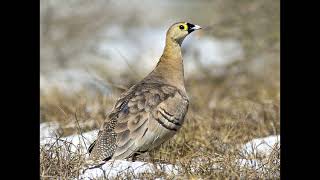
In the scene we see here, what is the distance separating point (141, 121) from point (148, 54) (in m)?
6.74

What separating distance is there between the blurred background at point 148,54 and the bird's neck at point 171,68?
154 cm

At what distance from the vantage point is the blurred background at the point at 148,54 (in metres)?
9.14

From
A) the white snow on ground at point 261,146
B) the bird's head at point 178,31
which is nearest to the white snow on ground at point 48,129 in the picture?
the bird's head at point 178,31

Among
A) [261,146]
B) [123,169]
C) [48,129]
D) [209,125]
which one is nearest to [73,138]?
[48,129]

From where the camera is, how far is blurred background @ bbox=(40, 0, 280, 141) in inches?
360

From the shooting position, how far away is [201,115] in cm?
815

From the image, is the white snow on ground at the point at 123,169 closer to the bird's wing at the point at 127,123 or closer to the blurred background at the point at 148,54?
the bird's wing at the point at 127,123

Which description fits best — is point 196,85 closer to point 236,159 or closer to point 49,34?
point 49,34

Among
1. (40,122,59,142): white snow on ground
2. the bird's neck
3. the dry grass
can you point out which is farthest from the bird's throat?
(40,122,59,142): white snow on ground

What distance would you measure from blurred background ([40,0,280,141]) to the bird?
1.85 meters

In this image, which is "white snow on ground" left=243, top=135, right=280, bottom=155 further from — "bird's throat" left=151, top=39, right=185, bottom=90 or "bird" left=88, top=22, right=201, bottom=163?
"bird's throat" left=151, top=39, right=185, bottom=90
